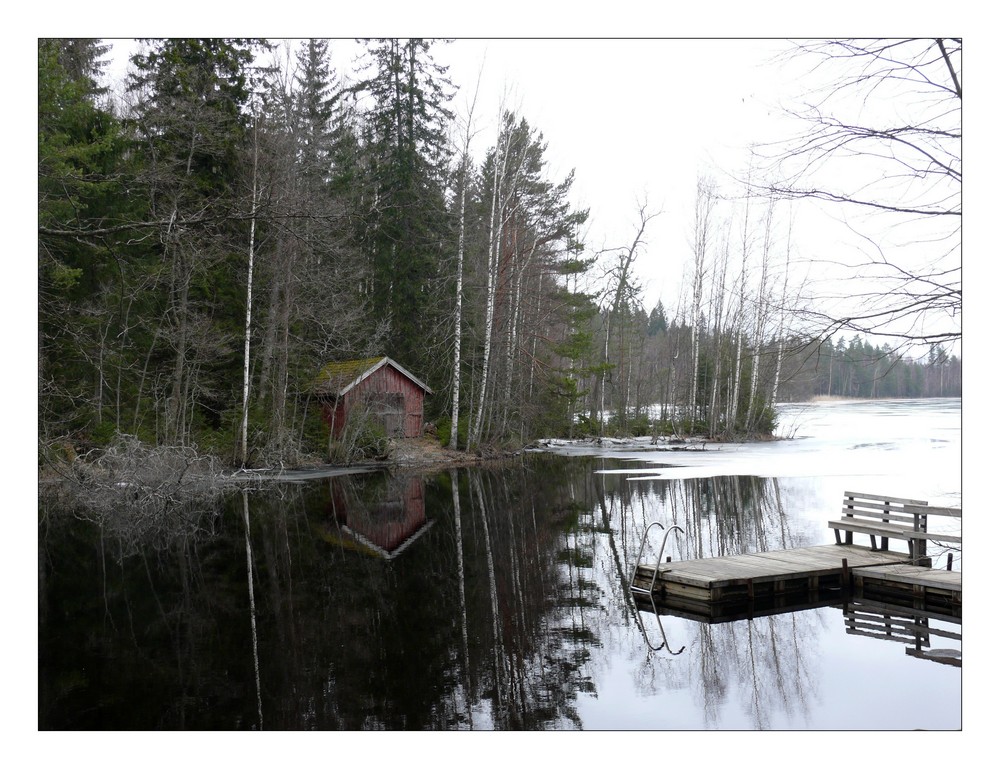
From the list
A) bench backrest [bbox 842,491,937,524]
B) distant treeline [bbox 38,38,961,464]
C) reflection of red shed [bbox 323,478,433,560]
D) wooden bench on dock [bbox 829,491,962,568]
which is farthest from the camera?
distant treeline [bbox 38,38,961,464]

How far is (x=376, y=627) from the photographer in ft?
27.0

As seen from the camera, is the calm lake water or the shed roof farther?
the shed roof

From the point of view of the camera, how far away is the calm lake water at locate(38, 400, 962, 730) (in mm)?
6168

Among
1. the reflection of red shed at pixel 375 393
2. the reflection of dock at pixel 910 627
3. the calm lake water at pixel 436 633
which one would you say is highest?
the reflection of red shed at pixel 375 393

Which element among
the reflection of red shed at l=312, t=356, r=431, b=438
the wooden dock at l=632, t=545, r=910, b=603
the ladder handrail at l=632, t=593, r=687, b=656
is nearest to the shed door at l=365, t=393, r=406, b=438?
the reflection of red shed at l=312, t=356, r=431, b=438

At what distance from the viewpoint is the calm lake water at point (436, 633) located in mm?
6168

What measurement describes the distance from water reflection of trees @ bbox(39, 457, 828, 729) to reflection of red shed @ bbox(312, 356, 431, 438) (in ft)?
36.3

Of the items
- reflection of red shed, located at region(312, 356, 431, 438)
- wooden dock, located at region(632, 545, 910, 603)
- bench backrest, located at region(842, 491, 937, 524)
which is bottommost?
wooden dock, located at region(632, 545, 910, 603)

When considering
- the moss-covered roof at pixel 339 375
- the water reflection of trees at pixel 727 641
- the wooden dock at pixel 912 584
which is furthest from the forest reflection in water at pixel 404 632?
the moss-covered roof at pixel 339 375

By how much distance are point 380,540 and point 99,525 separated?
15.7 feet

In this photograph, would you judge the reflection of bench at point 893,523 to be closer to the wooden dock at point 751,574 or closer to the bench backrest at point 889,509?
the bench backrest at point 889,509

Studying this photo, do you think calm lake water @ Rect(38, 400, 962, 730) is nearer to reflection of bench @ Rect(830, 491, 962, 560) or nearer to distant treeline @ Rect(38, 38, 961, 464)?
reflection of bench @ Rect(830, 491, 962, 560)

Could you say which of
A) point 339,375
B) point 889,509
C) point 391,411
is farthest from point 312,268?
point 889,509
